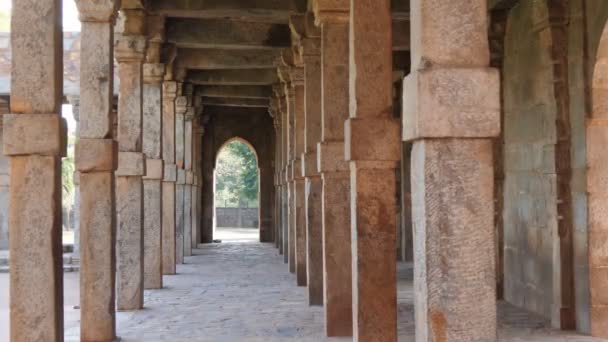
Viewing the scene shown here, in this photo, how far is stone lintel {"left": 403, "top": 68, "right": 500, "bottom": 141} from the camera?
3.77 m

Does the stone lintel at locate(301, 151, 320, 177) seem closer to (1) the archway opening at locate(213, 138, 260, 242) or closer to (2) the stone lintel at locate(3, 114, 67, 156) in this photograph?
(2) the stone lintel at locate(3, 114, 67, 156)

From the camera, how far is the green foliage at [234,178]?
131 feet

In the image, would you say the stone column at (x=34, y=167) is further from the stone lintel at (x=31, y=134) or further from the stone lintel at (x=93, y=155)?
the stone lintel at (x=93, y=155)


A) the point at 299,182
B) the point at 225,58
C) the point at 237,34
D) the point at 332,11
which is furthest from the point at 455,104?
the point at 225,58

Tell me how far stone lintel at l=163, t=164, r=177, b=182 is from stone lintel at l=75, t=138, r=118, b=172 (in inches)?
272

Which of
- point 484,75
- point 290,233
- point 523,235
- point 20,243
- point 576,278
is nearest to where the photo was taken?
point 484,75

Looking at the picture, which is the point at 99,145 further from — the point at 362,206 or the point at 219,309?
the point at 219,309

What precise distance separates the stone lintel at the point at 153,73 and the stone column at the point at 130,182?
1.99 m

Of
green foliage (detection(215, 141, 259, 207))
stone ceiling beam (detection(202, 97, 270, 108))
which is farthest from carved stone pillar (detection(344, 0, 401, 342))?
green foliage (detection(215, 141, 259, 207))

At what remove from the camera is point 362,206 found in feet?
21.3

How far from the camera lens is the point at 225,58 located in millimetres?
15758

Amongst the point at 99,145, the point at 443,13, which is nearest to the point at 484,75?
the point at 443,13

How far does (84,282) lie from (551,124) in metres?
5.84

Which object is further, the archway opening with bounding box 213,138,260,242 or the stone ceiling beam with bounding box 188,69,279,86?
the archway opening with bounding box 213,138,260,242
